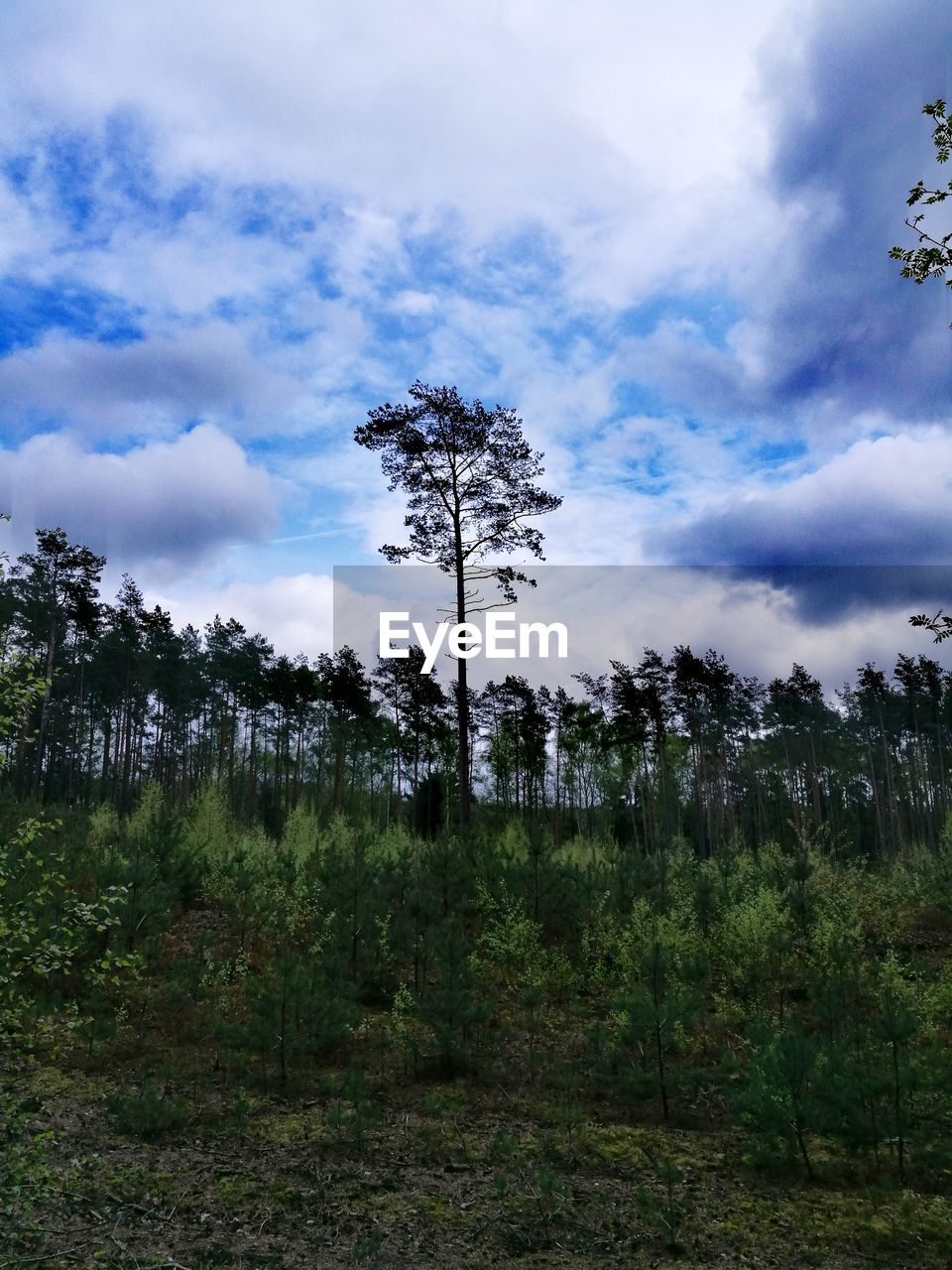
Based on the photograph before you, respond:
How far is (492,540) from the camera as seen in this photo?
20.7 meters

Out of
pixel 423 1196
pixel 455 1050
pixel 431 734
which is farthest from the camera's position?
pixel 431 734

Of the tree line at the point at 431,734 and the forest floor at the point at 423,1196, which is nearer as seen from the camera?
the forest floor at the point at 423,1196

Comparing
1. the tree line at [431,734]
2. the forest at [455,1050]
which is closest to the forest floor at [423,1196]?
the forest at [455,1050]

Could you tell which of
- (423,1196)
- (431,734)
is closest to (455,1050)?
(423,1196)

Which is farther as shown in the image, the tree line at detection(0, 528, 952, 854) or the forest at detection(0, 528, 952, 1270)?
the tree line at detection(0, 528, 952, 854)

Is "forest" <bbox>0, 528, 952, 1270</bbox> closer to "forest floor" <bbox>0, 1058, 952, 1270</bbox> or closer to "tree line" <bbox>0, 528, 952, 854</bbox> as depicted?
"forest floor" <bbox>0, 1058, 952, 1270</bbox>

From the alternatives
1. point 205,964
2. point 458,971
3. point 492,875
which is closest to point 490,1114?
point 458,971

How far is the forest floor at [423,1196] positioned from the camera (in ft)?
16.2

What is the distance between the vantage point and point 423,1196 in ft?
18.4

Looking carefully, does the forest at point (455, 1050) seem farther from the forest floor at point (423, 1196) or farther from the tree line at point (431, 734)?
the tree line at point (431, 734)

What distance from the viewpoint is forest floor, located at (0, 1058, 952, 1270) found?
4.94 meters

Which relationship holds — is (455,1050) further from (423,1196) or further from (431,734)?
(431,734)

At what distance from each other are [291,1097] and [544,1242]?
10.4 ft

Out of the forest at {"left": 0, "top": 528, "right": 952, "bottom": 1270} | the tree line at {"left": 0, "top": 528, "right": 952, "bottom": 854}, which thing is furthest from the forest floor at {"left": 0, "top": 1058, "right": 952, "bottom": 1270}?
the tree line at {"left": 0, "top": 528, "right": 952, "bottom": 854}
